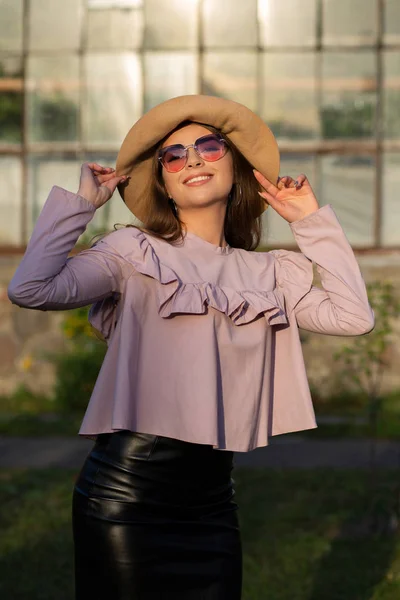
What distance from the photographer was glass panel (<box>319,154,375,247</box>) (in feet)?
31.0

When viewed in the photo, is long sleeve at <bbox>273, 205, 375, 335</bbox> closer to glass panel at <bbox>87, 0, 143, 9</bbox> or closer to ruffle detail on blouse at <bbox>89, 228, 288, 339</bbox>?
ruffle detail on blouse at <bbox>89, 228, 288, 339</bbox>

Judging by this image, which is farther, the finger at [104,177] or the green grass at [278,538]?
the green grass at [278,538]

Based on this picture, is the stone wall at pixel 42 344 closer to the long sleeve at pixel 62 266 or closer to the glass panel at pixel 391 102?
the glass panel at pixel 391 102

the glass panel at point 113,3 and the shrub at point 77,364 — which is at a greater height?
the glass panel at point 113,3

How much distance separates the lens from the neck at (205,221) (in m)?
3.32

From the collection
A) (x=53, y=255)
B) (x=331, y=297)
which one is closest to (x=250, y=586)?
(x=331, y=297)

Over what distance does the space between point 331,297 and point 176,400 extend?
1.77 feet

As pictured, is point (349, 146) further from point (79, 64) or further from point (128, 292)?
point (128, 292)

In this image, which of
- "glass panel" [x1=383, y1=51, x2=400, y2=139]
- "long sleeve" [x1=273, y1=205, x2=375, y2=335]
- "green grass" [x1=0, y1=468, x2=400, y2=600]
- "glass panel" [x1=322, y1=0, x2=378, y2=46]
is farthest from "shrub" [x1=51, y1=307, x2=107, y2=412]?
"long sleeve" [x1=273, y1=205, x2=375, y2=335]

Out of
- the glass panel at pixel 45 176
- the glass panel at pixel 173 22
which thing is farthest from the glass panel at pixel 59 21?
the glass panel at pixel 45 176

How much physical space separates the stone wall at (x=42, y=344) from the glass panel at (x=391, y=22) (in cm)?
178

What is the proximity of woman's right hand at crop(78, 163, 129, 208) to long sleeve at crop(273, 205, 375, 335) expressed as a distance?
542 mm

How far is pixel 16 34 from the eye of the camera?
965 centimetres

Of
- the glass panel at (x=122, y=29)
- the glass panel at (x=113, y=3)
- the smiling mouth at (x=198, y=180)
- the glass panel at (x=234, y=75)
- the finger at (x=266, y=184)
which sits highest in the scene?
the glass panel at (x=113, y=3)
